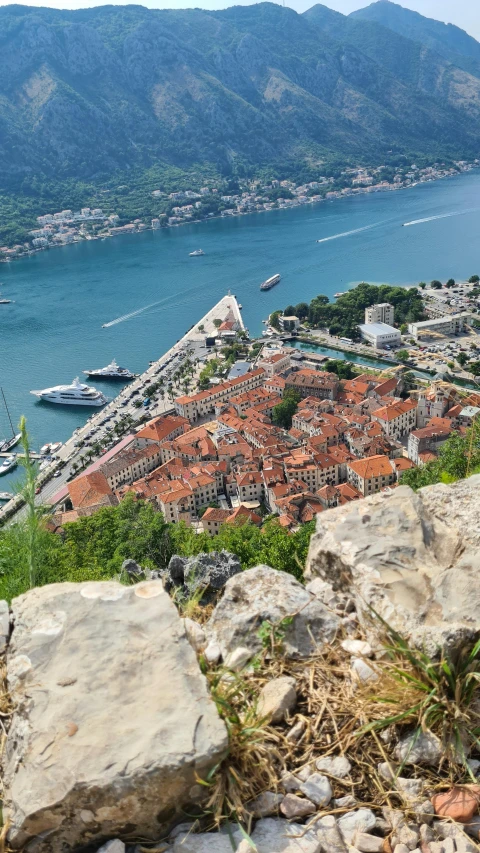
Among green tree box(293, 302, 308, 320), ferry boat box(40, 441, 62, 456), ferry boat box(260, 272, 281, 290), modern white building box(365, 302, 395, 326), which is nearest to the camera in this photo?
ferry boat box(40, 441, 62, 456)

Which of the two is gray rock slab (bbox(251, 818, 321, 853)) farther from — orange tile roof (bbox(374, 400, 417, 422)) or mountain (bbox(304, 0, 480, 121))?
mountain (bbox(304, 0, 480, 121))

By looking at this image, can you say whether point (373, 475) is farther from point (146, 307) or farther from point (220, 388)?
point (146, 307)

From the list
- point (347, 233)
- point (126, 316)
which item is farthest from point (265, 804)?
point (347, 233)

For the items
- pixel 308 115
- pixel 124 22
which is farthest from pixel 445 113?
pixel 124 22

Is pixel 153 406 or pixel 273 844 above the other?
pixel 273 844

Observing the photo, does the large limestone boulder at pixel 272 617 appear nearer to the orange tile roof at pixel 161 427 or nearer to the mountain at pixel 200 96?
the orange tile roof at pixel 161 427

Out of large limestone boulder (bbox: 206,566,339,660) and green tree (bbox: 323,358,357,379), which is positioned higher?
large limestone boulder (bbox: 206,566,339,660)

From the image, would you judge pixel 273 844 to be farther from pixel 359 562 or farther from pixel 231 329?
pixel 231 329

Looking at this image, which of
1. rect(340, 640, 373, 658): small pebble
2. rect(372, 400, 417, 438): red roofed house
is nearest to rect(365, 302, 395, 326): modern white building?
rect(372, 400, 417, 438): red roofed house
